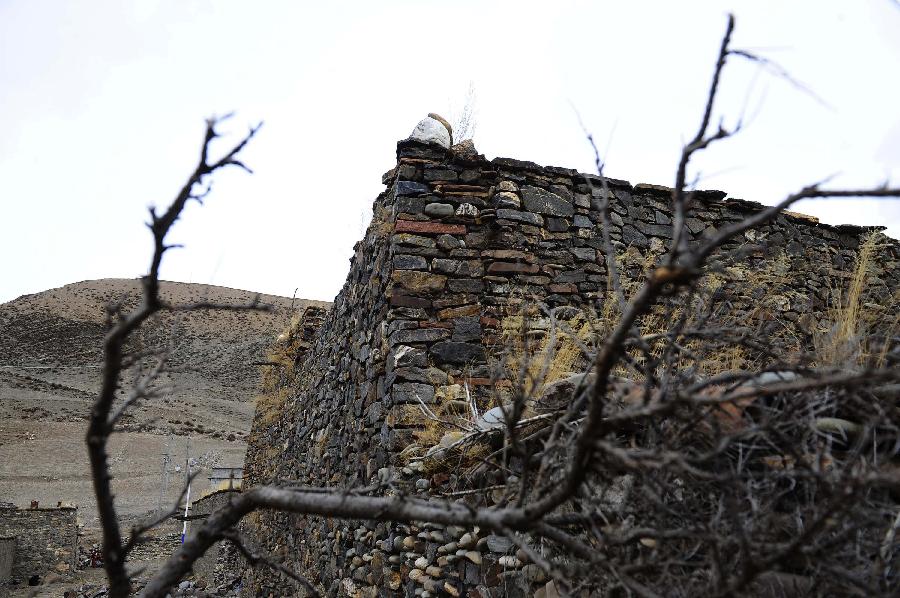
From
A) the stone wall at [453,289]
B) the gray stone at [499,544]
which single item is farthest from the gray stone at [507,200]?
the gray stone at [499,544]

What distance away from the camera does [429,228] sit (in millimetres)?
5117

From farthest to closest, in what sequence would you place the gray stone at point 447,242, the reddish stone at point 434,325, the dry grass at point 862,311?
the gray stone at point 447,242, the reddish stone at point 434,325, the dry grass at point 862,311

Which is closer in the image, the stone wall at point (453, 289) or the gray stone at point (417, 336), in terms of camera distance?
the stone wall at point (453, 289)

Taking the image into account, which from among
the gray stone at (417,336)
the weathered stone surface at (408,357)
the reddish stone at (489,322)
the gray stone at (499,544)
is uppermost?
the reddish stone at (489,322)

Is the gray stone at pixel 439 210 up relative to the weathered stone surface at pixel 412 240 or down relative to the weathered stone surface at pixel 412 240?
up

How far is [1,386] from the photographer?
40.9m

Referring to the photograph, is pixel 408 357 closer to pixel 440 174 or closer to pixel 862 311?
pixel 440 174

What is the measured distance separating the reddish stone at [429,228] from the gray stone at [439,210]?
0.25ft

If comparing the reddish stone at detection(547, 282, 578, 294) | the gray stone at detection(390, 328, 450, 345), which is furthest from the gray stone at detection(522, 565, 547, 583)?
the reddish stone at detection(547, 282, 578, 294)

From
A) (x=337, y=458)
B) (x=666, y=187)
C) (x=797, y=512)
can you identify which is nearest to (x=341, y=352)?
(x=337, y=458)

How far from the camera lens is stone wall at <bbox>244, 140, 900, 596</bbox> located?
438 centimetres

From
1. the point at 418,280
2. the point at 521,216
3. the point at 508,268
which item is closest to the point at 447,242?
the point at 418,280

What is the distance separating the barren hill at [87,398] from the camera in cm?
2783

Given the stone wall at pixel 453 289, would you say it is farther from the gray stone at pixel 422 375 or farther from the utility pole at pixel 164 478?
the utility pole at pixel 164 478
